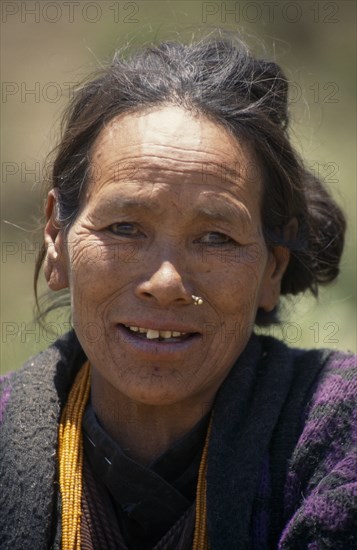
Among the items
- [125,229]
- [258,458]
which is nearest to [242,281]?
[125,229]

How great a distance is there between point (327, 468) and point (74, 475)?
0.76 metres

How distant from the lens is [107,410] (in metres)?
3.05

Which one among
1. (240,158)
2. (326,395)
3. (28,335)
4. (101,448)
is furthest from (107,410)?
(28,335)

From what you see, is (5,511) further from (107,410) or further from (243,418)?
(243,418)

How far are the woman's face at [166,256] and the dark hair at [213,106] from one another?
2.6 inches

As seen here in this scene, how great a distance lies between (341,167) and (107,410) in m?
4.03

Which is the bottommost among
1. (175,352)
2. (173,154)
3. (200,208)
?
(175,352)

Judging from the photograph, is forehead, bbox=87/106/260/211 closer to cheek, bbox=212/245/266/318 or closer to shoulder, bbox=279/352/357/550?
cheek, bbox=212/245/266/318

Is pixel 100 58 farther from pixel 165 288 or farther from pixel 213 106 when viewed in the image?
pixel 165 288

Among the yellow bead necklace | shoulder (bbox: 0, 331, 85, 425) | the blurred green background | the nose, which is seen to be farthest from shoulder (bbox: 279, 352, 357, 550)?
the blurred green background

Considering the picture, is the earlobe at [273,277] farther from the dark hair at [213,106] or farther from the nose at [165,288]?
the nose at [165,288]

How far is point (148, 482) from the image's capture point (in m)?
2.81

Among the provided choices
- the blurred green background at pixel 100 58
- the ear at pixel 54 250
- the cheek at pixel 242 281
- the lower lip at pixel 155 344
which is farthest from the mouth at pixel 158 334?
the blurred green background at pixel 100 58

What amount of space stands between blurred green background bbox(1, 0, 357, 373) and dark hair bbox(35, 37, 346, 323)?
3270 mm
